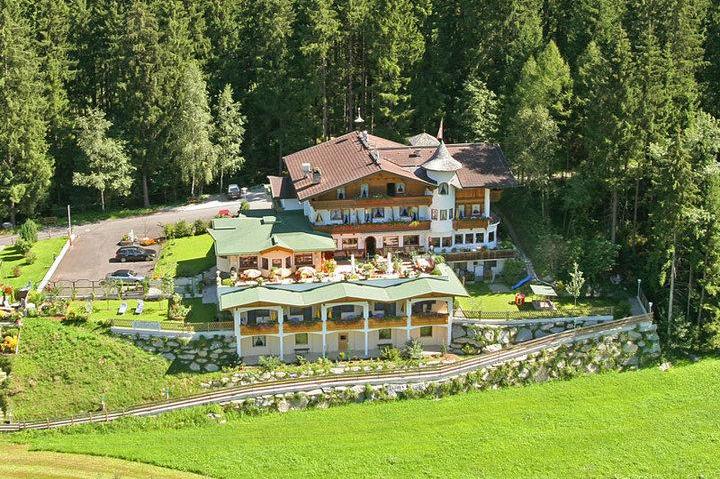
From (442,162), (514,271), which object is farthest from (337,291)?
(514,271)

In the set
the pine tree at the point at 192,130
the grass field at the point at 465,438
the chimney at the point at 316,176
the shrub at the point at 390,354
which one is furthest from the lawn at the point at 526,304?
the pine tree at the point at 192,130

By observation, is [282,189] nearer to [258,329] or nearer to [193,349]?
[258,329]

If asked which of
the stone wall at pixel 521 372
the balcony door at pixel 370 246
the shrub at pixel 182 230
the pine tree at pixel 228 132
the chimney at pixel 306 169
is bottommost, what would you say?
the stone wall at pixel 521 372

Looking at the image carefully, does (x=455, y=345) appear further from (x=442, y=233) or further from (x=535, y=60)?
(x=535, y=60)

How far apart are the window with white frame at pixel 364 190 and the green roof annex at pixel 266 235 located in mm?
4092

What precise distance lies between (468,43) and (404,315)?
34.7 meters

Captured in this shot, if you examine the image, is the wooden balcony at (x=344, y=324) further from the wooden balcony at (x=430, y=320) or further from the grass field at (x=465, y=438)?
the grass field at (x=465, y=438)

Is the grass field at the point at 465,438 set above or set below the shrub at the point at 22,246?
below

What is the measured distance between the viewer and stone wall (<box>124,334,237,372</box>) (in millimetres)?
56562

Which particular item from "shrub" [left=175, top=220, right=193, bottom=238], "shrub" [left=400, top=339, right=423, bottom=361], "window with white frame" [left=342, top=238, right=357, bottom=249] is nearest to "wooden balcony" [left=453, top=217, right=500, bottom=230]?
→ "window with white frame" [left=342, top=238, right=357, bottom=249]

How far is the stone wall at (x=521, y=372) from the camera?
54.2 m

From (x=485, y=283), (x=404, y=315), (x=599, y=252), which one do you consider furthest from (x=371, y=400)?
(x=599, y=252)

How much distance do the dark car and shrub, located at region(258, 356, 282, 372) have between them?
1647 cm

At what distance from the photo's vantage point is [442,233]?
67250mm
